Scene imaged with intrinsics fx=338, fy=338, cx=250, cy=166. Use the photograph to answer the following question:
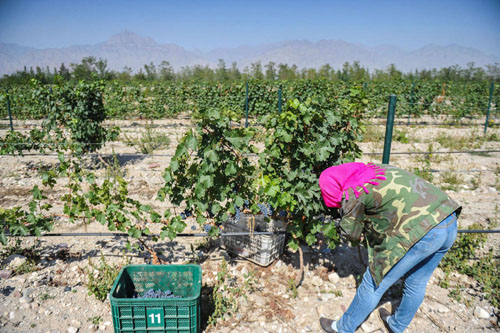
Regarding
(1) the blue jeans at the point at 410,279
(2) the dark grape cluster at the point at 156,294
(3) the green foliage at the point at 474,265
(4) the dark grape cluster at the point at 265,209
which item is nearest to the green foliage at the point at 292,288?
(1) the blue jeans at the point at 410,279

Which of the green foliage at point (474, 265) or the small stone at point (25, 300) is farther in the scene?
the green foliage at point (474, 265)

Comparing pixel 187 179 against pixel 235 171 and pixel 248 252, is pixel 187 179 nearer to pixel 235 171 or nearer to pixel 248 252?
pixel 235 171

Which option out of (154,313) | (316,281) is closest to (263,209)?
(316,281)

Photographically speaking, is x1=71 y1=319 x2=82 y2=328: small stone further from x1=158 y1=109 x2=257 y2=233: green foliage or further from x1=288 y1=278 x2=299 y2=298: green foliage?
x1=288 y1=278 x2=299 y2=298: green foliage

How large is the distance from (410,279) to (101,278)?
2727 mm

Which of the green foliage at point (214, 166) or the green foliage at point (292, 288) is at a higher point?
the green foliage at point (214, 166)

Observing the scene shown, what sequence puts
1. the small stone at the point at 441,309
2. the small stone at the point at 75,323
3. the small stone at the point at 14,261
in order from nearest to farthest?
the small stone at the point at 75,323 < the small stone at the point at 441,309 < the small stone at the point at 14,261

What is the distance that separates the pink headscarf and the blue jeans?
487 millimetres

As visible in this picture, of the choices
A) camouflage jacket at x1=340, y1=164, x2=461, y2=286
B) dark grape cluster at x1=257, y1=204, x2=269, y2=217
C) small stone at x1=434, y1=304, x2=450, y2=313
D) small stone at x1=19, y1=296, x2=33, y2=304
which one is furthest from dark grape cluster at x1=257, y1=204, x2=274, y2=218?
small stone at x1=19, y1=296, x2=33, y2=304

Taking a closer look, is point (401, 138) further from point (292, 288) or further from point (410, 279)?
point (410, 279)

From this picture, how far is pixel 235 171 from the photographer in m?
2.85

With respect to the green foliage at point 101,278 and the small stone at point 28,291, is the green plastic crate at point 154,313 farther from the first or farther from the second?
the small stone at point 28,291

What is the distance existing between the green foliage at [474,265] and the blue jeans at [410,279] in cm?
87

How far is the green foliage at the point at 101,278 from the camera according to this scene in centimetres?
302
